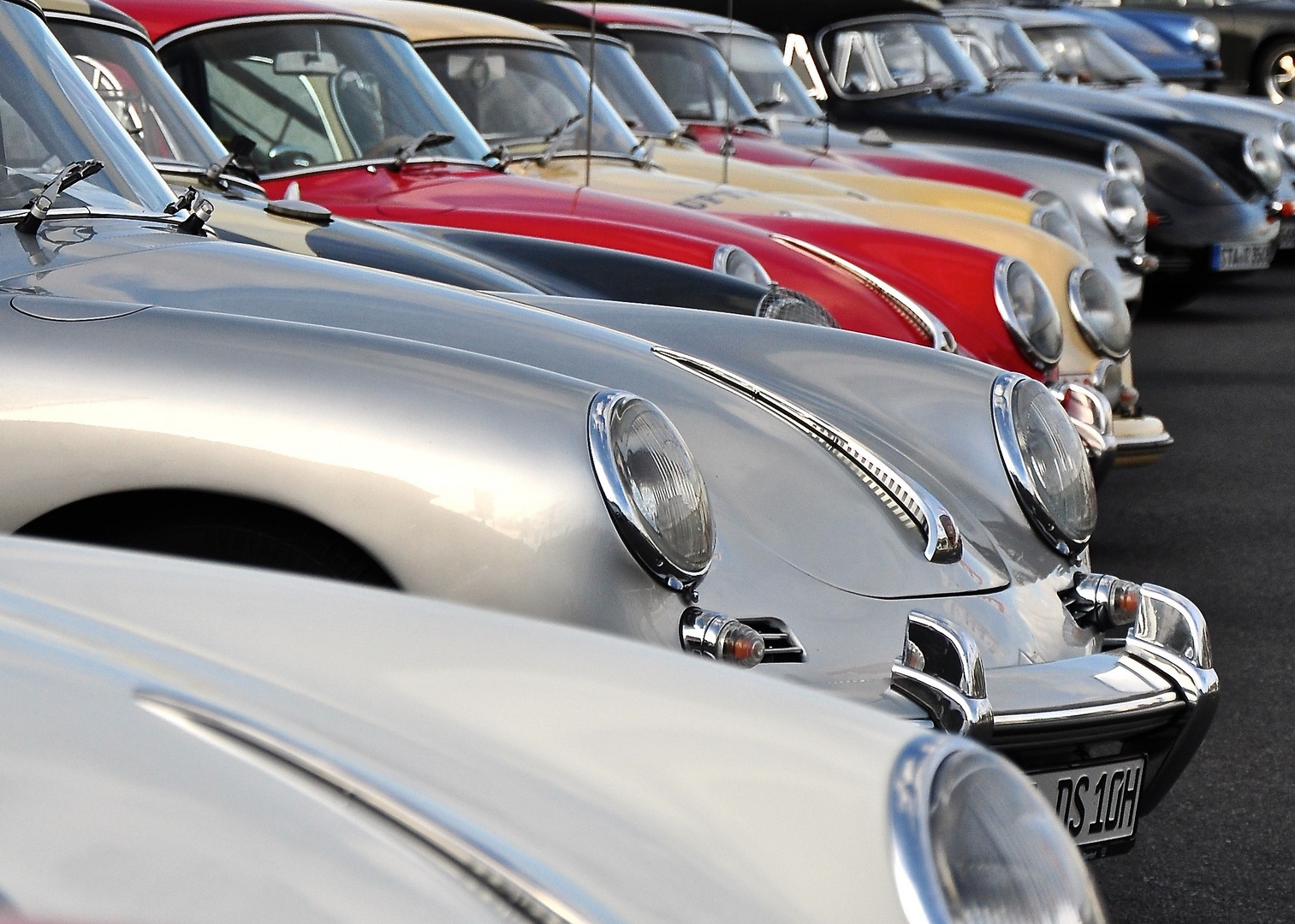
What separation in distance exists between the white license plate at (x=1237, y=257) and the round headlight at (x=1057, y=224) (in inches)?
123

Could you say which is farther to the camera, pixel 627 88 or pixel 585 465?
pixel 627 88

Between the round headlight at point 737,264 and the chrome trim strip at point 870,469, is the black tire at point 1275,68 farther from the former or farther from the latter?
the chrome trim strip at point 870,469

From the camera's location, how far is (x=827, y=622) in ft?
8.59

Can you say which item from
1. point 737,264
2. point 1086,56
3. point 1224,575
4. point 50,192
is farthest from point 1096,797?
point 1086,56

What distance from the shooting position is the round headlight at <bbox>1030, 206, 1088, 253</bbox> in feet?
24.1

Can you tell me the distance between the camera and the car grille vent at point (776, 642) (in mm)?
2520

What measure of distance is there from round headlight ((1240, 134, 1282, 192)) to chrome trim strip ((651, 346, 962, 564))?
8.60 meters

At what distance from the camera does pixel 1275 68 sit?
57.5 ft

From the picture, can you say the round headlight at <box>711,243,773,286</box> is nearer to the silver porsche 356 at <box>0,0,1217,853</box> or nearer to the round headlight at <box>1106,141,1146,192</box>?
the silver porsche 356 at <box>0,0,1217,853</box>

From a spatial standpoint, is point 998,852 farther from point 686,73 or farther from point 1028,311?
point 686,73

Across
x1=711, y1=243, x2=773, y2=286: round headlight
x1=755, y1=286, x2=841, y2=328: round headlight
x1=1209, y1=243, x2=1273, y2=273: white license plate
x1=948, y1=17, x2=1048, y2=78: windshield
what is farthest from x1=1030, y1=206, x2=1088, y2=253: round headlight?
x1=948, y1=17, x2=1048, y2=78: windshield

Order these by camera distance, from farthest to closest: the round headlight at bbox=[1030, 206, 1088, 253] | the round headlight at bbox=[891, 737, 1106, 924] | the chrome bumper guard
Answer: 1. the round headlight at bbox=[1030, 206, 1088, 253]
2. the chrome bumper guard
3. the round headlight at bbox=[891, 737, 1106, 924]

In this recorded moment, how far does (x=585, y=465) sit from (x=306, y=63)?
3452 mm

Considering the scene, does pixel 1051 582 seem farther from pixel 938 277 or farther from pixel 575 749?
pixel 938 277
